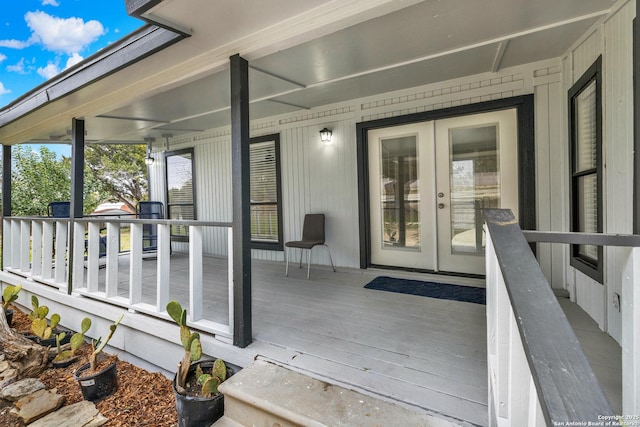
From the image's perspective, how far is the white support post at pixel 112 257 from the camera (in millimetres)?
3119

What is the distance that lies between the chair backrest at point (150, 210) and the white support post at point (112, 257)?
123 inches

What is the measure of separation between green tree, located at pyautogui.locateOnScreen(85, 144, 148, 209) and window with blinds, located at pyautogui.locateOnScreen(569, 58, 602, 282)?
599 inches

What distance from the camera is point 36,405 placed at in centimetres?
234

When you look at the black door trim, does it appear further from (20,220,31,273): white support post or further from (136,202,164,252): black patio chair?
(20,220,31,273): white support post

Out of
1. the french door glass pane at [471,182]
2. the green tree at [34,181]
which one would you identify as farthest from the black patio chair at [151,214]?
the green tree at [34,181]

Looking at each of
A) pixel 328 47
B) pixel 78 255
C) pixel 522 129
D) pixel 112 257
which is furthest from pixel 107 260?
pixel 522 129

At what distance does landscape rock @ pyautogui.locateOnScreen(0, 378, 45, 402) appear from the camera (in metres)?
2.45

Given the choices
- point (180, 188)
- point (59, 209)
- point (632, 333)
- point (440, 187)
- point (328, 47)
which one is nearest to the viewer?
point (632, 333)

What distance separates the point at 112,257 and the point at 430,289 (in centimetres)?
328

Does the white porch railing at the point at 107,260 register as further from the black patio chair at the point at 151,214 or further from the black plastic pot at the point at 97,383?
the black patio chair at the point at 151,214

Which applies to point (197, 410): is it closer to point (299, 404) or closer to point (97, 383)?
point (299, 404)

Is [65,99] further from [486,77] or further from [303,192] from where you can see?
[486,77]

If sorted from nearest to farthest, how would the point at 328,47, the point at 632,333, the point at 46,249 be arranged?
the point at 632,333 < the point at 328,47 < the point at 46,249

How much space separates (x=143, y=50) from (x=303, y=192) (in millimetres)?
2825
